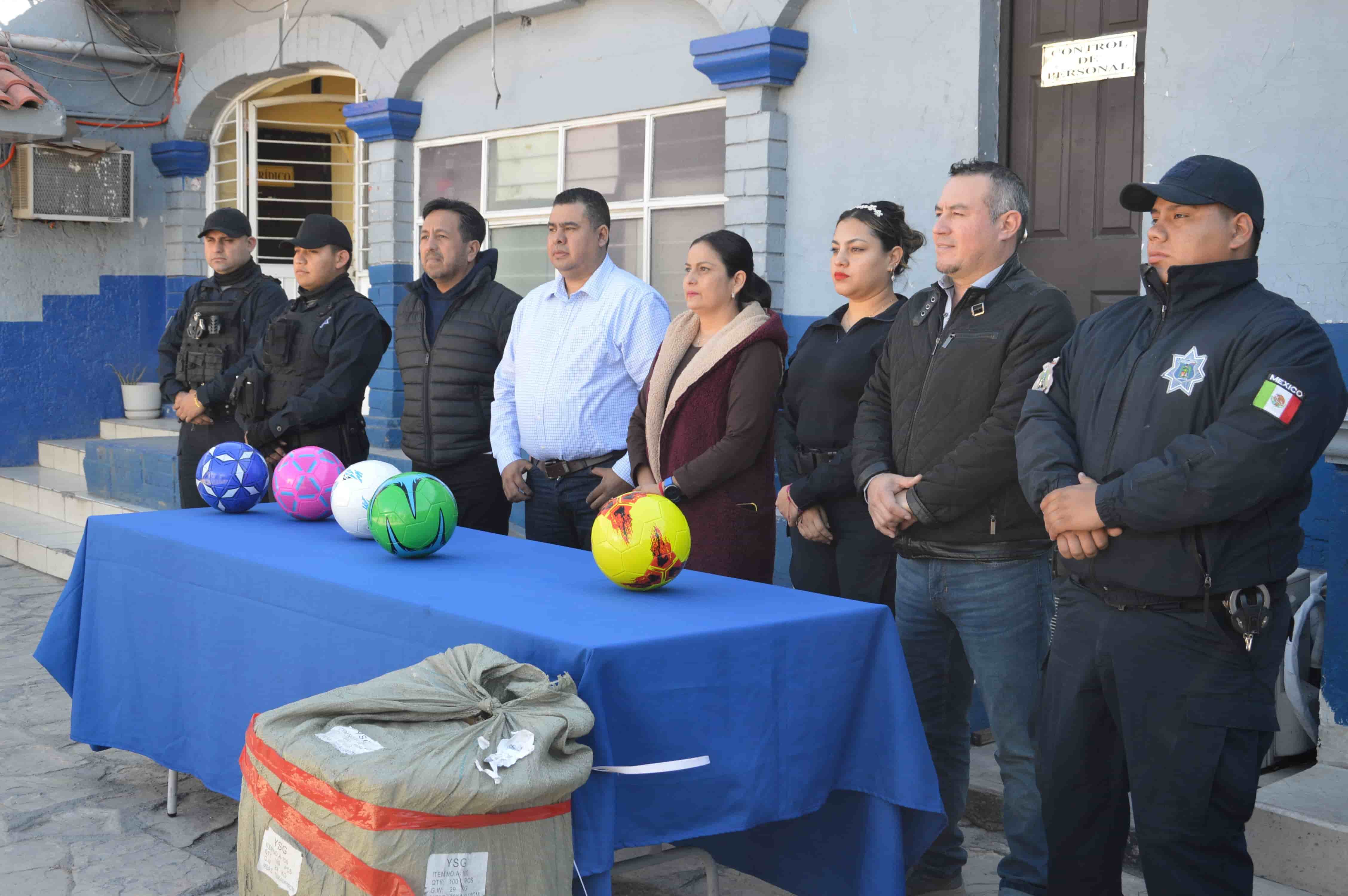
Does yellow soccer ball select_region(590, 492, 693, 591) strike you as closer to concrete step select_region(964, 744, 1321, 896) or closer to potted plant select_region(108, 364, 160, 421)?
concrete step select_region(964, 744, 1321, 896)

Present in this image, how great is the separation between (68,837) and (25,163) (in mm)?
8407

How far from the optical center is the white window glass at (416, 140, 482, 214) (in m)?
9.23

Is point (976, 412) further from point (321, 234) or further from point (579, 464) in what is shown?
point (321, 234)

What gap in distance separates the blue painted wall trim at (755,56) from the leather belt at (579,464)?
313 centimetres

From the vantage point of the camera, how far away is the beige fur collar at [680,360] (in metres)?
4.07

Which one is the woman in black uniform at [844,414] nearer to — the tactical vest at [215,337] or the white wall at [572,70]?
the tactical vest at [215,337]

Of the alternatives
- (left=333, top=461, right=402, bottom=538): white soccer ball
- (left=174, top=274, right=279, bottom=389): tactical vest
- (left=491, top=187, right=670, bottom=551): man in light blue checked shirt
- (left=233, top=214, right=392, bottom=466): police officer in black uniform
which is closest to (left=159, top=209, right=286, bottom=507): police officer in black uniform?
(left=174, top=274, right=279, bottom=389): tactical vest

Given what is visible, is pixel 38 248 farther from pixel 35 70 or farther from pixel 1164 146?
pixel 1164 146

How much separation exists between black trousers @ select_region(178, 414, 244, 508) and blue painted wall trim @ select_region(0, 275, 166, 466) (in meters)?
5.93

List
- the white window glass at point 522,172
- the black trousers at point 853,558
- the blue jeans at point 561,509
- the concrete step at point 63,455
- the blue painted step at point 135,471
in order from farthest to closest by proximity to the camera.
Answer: the concrete step at point 63,455
the white window glass at point 522,172
the blue painted step at point 135,471
the blue jeans at point 561,509
the black trousers at point 853,558

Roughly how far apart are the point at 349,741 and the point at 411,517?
1075 millimetres

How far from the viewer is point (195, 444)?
5.91 metres

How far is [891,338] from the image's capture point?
138 inches

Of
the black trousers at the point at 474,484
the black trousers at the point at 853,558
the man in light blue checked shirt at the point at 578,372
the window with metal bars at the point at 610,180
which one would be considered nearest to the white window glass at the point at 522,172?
the window with metal bars at the point at 610,180
